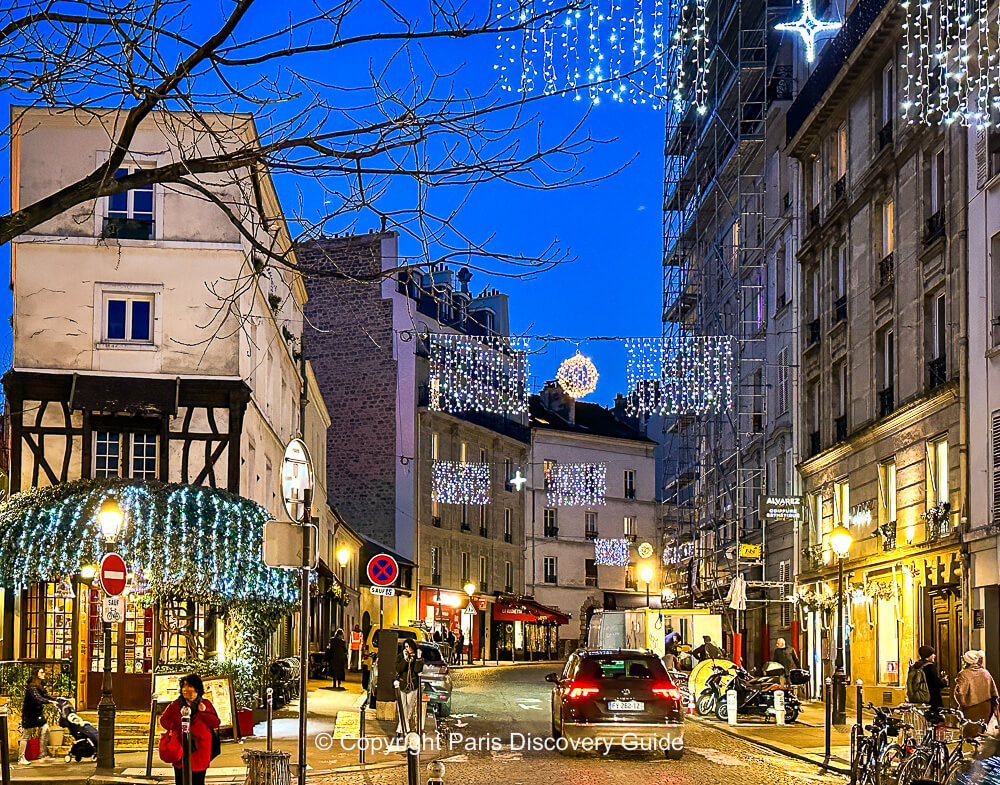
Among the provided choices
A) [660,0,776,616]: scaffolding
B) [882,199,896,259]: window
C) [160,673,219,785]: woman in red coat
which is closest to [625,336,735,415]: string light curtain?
[660,0,776,616]: scaffolding

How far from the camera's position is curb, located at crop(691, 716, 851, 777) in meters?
18.9

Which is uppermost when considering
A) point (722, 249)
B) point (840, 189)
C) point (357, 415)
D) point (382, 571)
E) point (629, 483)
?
point (722, 249)

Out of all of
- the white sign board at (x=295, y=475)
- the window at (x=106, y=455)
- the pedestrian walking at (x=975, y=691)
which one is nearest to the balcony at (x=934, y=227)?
the pedestrian walking at (x=975, y=691)

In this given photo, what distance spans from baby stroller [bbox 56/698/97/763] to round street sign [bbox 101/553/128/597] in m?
2.40

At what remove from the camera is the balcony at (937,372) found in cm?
2780

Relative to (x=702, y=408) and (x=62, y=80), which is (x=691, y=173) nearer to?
(x=702, y=408)

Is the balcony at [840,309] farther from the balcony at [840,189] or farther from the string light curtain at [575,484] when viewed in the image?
the string light curtain at [575,484]

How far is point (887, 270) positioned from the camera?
31500 mm

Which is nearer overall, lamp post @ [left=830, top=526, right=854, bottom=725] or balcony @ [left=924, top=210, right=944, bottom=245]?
lamp post @ [left=830, top=526, right=854, bottom=725]

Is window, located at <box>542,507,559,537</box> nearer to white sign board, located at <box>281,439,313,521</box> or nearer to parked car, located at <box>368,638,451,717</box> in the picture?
parked car, located at <box>368,638,451,717</box>

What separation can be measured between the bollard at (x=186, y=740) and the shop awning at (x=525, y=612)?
57.5 metres

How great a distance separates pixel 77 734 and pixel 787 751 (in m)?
10.1

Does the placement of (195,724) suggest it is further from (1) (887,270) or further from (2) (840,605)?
(1) (887,270)

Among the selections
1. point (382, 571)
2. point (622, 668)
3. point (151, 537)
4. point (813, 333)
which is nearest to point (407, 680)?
point (382, 571)
